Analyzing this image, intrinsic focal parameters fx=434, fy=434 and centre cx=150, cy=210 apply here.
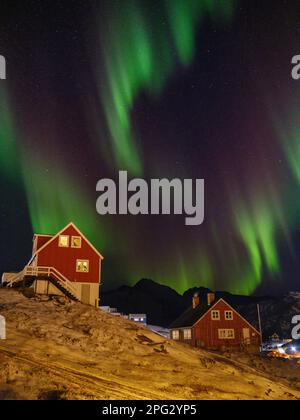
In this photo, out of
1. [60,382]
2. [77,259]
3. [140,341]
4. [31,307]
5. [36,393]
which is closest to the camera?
[36,393]

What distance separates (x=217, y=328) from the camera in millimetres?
61125

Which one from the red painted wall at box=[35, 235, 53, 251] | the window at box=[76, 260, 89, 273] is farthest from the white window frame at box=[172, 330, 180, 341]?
the red painted wall at box=[35, 235, 53, 251]

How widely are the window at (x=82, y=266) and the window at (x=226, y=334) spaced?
23619mm

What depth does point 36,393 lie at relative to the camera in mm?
17922

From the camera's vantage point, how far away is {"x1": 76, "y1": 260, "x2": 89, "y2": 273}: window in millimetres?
47806

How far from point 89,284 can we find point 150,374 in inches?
1009

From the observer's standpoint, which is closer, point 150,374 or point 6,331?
point 150,374

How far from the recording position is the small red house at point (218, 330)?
198 feet

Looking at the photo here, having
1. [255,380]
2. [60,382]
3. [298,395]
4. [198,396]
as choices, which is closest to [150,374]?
[198,396]

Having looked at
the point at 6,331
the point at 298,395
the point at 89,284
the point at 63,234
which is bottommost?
the point at 298,395

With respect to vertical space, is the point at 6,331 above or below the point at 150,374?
above

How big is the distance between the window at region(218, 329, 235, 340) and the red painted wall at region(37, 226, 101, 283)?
22260 millimetres

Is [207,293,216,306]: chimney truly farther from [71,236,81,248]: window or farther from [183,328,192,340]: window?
[71,236,81,248]: window
